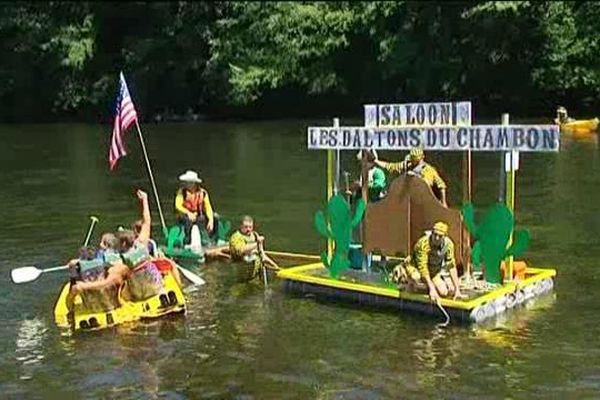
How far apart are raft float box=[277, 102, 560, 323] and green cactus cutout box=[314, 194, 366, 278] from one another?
0.11 metres

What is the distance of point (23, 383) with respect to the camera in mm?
12203

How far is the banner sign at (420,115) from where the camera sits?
47.1ft

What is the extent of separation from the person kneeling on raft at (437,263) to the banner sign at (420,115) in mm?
1366

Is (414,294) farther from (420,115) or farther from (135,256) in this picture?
(135,256)

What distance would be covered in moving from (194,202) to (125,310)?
5.18m

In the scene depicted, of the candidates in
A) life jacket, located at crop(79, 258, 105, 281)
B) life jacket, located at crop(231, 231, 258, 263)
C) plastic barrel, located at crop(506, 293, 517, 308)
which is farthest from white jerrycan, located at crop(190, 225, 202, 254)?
plastic barrel, located at crop(506, 293, 517, 308)

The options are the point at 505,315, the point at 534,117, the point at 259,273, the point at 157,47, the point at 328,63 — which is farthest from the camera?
the point at 157,47

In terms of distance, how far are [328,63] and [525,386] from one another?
156 feet

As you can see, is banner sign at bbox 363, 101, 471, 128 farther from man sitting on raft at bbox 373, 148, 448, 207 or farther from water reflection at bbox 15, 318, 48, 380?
water reflection at bbox 15, 318, 48, 380

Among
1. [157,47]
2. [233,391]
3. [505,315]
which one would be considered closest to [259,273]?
[505,315]

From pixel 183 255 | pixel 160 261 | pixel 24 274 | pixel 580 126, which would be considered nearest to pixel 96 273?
pixel 160 261

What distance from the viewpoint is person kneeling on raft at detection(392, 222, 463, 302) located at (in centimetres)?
1405

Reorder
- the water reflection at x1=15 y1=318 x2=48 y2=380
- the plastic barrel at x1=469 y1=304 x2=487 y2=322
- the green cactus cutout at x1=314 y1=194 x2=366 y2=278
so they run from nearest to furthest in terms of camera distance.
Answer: the water reflection at x1=15 y1=318 x2=48 y2=380, the plastic barrel at x1=469 y1=304 x2=487 y2=322, the green cactus cutout at x1=314 y1=194 x2=366 y2=278

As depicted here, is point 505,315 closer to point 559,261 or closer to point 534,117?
point 559,261
